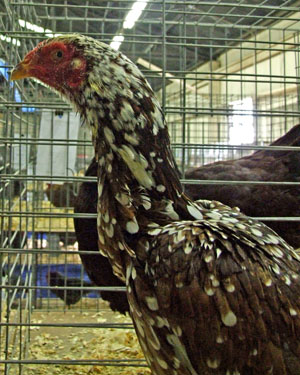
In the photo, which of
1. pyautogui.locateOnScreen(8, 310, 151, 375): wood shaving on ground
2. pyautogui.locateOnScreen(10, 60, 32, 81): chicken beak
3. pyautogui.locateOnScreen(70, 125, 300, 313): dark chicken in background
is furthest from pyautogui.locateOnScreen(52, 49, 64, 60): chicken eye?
pyautogui.locateOnScreen(8, 310, 151, 375): wood shaving on ground

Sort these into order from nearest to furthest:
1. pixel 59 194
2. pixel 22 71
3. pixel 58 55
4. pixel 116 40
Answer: pixel 58 55 → pixel 22 71 → pixel 116 40 → pixel 59 194

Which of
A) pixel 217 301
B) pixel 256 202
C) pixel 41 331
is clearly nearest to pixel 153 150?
pixel 217 301

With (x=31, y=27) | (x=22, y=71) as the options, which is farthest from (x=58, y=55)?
(x=31, y=27)

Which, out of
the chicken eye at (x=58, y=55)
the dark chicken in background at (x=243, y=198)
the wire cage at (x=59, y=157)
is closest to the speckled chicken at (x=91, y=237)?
the dark chicken in background at (x=243, y=198)

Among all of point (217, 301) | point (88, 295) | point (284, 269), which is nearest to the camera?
point (217, 301)

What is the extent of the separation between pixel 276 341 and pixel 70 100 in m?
0.91

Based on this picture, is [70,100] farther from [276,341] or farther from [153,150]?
[276,341]

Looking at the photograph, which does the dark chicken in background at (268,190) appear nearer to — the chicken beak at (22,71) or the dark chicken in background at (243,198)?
the dark chicken in background at (243,198)

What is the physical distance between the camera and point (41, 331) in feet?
9.09

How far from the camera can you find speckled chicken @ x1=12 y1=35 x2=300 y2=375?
95 centimetres

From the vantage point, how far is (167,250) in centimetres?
99

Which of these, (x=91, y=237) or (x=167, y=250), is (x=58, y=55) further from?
(x=91, y=237)

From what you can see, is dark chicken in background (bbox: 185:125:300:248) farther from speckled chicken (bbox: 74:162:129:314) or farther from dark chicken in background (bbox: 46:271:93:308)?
dark chicken in background (bbox: 46:271:93:308)

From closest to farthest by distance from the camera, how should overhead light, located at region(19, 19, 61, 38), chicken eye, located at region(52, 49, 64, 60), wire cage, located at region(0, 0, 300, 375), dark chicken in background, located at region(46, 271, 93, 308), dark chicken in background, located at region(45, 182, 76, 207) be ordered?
chicken eye, located at region(52, 49, 64, 60)
wire cage, located at region(0, 0, 300, 375)
overhead light, located at region(19, 19, 61, 38)
dark chicken in background, located at region(46, 271, 93, 308)
dark chicken in background, located at region(45, 182, 76, 207)
